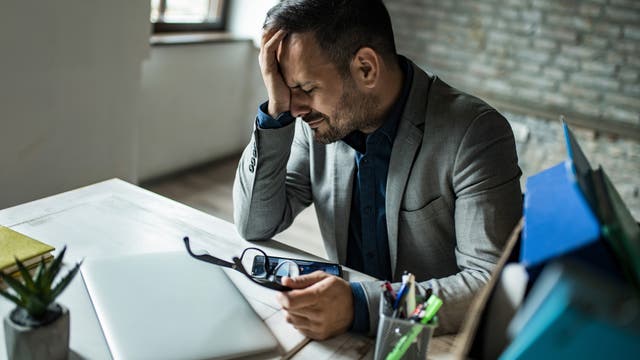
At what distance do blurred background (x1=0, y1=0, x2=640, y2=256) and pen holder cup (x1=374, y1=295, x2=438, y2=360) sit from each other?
78.3 inches

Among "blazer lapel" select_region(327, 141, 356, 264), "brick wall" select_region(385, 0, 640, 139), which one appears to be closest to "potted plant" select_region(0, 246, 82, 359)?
"blazer lapel" select_region(327, 141, 356, 264)

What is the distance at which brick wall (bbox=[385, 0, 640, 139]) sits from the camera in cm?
357

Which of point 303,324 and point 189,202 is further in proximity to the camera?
point 189,202

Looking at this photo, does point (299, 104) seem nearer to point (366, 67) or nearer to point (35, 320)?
point (366, 67)

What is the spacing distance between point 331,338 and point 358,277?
0.72 ft

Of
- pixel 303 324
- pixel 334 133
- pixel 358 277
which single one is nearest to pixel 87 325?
pixel 303 324

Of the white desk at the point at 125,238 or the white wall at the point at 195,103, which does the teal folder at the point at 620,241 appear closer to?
the white desk at the point at 125,238

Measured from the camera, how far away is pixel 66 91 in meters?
2.36

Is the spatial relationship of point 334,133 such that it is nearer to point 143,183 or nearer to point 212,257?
point 212,257

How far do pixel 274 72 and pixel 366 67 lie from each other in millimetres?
209

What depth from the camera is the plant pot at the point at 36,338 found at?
71cm

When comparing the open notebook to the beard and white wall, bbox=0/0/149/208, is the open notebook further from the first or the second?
white wall, bbox=0/0/149/208

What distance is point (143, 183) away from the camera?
3496mm

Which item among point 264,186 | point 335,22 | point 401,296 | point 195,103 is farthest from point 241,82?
point 401,296
